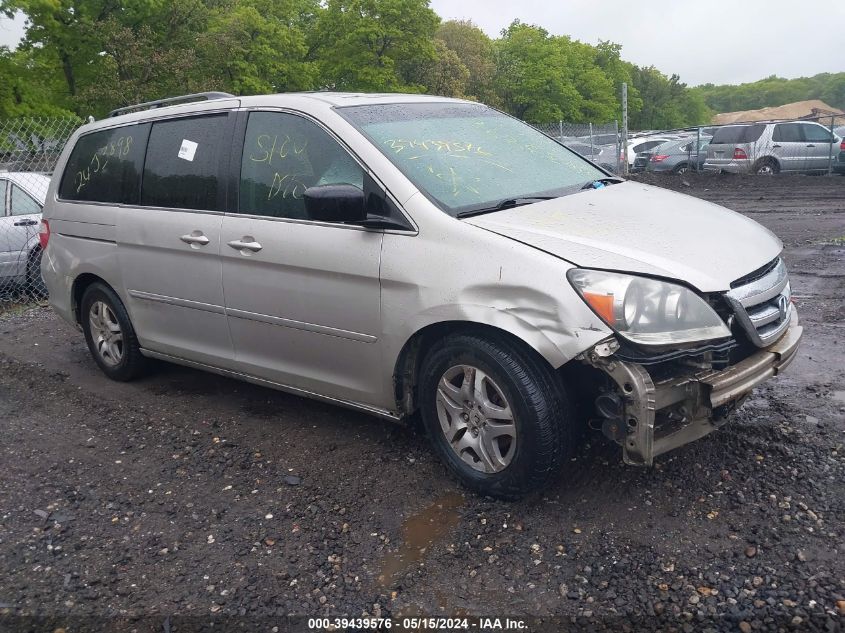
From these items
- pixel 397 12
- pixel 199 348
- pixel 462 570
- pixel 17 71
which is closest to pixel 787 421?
pixel 462 570

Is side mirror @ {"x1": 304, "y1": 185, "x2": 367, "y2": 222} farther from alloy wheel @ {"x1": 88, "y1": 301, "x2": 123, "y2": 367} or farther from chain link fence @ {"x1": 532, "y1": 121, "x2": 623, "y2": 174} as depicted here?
chain link fence @ {"x1": 532, "y1": 121, "x2": 623, "y2": 174}

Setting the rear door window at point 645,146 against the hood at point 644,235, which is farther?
the rear door window at point 645,146

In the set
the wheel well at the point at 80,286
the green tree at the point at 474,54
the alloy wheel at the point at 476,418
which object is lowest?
the alloy wheel at the point at 476,418

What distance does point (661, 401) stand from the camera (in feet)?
10.3

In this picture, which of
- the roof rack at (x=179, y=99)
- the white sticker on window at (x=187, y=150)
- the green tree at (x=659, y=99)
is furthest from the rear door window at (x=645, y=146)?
the green tree at (x=659, y=99)

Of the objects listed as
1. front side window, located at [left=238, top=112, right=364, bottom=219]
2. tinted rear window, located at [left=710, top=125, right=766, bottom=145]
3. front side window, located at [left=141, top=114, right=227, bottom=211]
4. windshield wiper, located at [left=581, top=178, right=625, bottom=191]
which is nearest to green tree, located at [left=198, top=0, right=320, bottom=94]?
tinted rear window, located at [left=710, top=125, right=766, bottom=145]

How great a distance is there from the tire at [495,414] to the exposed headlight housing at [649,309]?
385 millimetres

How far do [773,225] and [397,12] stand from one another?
26.6 m

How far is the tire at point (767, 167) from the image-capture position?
20.2 meters

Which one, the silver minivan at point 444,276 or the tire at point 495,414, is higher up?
the silver minivan at point 444,276

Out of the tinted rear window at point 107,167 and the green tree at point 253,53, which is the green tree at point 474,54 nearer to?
the green tree at point 253,53

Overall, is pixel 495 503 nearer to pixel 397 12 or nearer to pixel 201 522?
pixel 201 522

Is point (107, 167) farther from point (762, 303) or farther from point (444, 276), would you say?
point (762, 303)

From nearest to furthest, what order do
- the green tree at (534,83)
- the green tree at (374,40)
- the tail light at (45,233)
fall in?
the tail light at (45,233) < the green tree at (374,40) < the green tree at (534,83)
